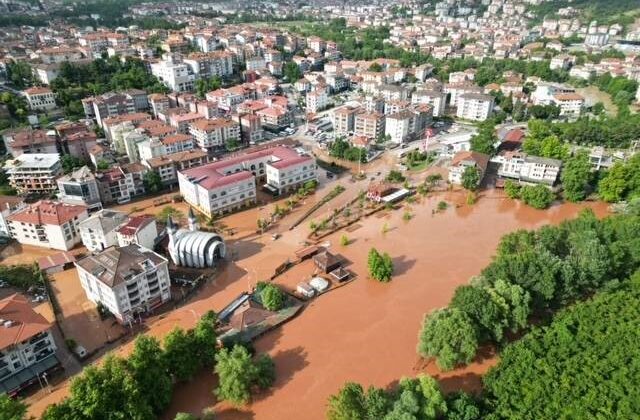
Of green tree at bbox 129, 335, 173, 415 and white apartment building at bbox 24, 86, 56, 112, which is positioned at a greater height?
white apartment building at bbox 24, 86, 56, 112

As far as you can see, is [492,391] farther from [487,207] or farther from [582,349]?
[487,207]

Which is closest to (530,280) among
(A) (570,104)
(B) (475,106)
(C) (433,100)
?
(B) (475,106)

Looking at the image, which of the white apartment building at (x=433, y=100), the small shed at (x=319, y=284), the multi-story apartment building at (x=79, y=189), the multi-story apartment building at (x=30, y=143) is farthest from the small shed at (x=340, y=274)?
the white apartment building at (x=433, y=100)

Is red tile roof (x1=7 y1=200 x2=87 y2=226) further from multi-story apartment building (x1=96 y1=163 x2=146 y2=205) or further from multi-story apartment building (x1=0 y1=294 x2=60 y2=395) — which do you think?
multi-story apartment building (x1=0 y1=294 x2=60 y2=395)

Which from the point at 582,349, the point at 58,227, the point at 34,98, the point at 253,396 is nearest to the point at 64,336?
the point at 58,227

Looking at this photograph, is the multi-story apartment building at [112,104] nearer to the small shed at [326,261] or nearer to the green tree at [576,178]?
the small shed at [326,261]

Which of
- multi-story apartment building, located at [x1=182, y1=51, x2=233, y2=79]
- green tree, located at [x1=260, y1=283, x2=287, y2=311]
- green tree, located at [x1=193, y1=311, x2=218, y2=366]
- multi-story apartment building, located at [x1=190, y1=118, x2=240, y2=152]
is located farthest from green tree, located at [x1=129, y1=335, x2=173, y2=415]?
multi-story apartment building, located at [x1=182, y1=51, x2=233, y2=79]
